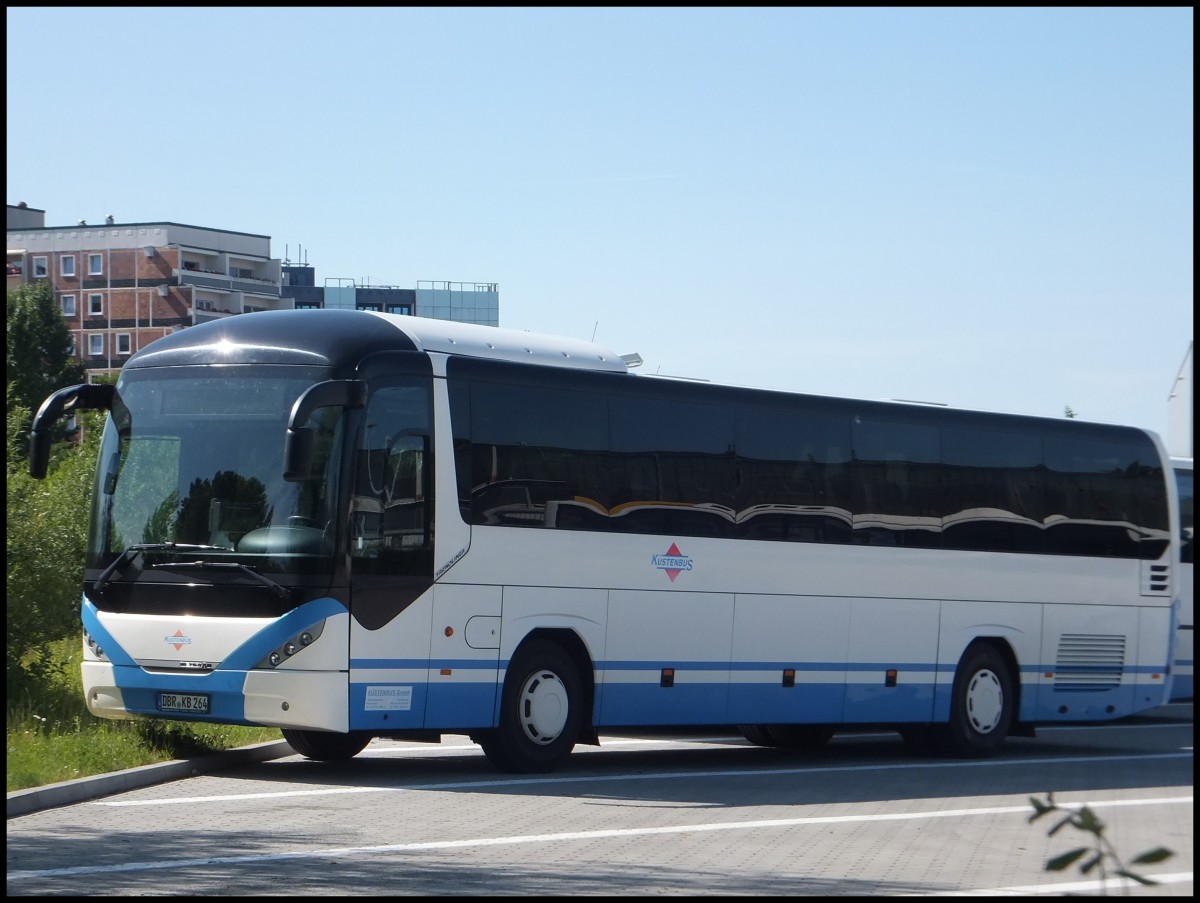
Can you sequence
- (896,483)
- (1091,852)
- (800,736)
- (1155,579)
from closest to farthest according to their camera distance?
(1091,852) < (896,483) < (800,736) < (1155,579)

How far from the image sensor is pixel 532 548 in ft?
50.8

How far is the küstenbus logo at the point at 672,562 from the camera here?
54.4ft

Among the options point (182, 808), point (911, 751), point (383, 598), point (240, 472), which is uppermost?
point (240, 472)

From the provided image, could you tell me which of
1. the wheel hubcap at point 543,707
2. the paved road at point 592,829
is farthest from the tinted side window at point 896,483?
the wheel hubcap at point 543,707

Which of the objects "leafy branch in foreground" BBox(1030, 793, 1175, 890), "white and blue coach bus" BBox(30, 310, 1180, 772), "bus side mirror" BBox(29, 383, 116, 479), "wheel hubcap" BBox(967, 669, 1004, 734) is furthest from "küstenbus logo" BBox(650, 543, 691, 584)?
"leafy branch in foreground" BBox(1030, 793, 1175, 890)

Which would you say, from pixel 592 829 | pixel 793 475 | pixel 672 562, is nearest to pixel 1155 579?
pixel 793 475

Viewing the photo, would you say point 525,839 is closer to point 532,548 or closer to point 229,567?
point 229,567

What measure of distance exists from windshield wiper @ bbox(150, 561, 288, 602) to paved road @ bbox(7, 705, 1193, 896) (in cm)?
153

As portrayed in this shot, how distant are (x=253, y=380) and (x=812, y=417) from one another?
6055 mm

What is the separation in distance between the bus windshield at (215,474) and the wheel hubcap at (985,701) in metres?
8.38

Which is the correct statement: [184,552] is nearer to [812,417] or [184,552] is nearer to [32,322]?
[812,417]

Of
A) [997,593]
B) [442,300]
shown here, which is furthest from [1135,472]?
[442,300]

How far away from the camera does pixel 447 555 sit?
14.7m

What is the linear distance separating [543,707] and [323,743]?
2.13 meters
